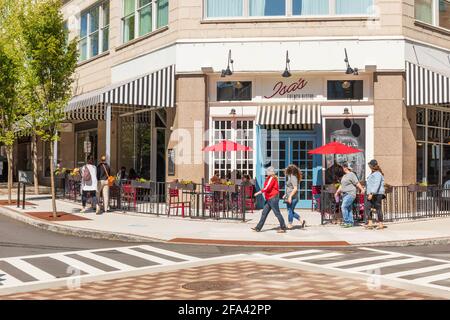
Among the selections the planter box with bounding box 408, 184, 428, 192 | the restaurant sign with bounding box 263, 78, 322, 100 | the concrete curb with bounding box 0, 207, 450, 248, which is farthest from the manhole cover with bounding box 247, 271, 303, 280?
the restaurant sign with bounding box 263, 78, 322, 100

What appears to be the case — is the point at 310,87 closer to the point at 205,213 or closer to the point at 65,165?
the point at 205,213

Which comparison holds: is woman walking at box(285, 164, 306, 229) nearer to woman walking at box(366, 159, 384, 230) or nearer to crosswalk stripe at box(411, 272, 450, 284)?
woman walking at box(366, 159, 384, 230)

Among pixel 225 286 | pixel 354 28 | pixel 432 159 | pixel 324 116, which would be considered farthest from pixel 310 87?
pixel 225 286

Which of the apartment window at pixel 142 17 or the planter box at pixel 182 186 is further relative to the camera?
the apartment window at pixel 142 17

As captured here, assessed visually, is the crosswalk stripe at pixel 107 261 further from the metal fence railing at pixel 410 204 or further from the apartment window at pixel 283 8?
the apartment window at pixel 283 8

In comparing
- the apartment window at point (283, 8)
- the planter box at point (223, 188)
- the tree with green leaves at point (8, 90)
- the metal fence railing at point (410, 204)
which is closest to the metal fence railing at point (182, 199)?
the planter box at point (223, 188)

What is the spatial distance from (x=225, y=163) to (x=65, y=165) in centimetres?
1514

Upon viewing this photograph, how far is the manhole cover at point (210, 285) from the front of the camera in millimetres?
8219

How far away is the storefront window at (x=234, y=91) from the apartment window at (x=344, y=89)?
115 inches

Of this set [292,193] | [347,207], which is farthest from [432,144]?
[292,193]

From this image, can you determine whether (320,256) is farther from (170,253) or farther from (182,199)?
(182,199)

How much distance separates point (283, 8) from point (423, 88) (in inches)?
225

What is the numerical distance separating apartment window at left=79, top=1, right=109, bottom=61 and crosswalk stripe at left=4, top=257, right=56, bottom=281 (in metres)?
17.8

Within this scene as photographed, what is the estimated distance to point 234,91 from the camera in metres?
21.8
